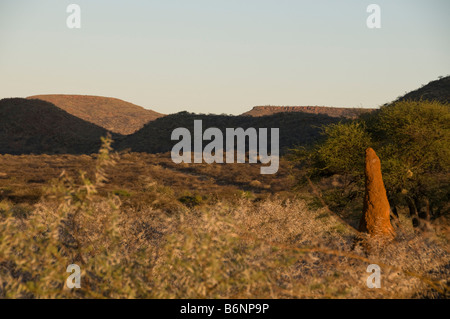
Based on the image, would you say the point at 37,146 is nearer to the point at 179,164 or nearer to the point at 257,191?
the point at 179,164

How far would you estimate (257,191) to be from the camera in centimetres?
3553

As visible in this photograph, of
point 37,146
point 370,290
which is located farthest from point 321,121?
point 370,290

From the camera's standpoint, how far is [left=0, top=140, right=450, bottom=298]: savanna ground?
5379 mm

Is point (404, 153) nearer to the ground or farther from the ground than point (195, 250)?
farther from the ground

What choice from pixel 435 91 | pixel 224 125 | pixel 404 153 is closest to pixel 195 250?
pixel 404 153

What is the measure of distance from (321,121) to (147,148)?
25897 millimetres

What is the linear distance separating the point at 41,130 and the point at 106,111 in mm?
49166

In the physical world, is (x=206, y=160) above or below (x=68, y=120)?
below

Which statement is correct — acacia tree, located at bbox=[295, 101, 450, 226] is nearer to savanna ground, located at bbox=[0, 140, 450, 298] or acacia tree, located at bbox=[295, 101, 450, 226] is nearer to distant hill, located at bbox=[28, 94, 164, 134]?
savanna ground, located at bbox=[0, 140, 450, 298]

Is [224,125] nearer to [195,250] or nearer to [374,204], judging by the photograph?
[374,204]

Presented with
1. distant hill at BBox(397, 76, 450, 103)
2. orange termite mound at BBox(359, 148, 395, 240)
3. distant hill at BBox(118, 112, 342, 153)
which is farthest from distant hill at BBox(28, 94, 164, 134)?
orange termite mound at BBox(359, 148, 395, 240)

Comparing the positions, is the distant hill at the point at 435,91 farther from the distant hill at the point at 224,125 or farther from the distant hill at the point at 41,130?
the distant hill at the point at 41,130

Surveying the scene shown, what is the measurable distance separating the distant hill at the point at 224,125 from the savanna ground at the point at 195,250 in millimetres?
36794

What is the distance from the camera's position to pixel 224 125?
7569 centimetres
